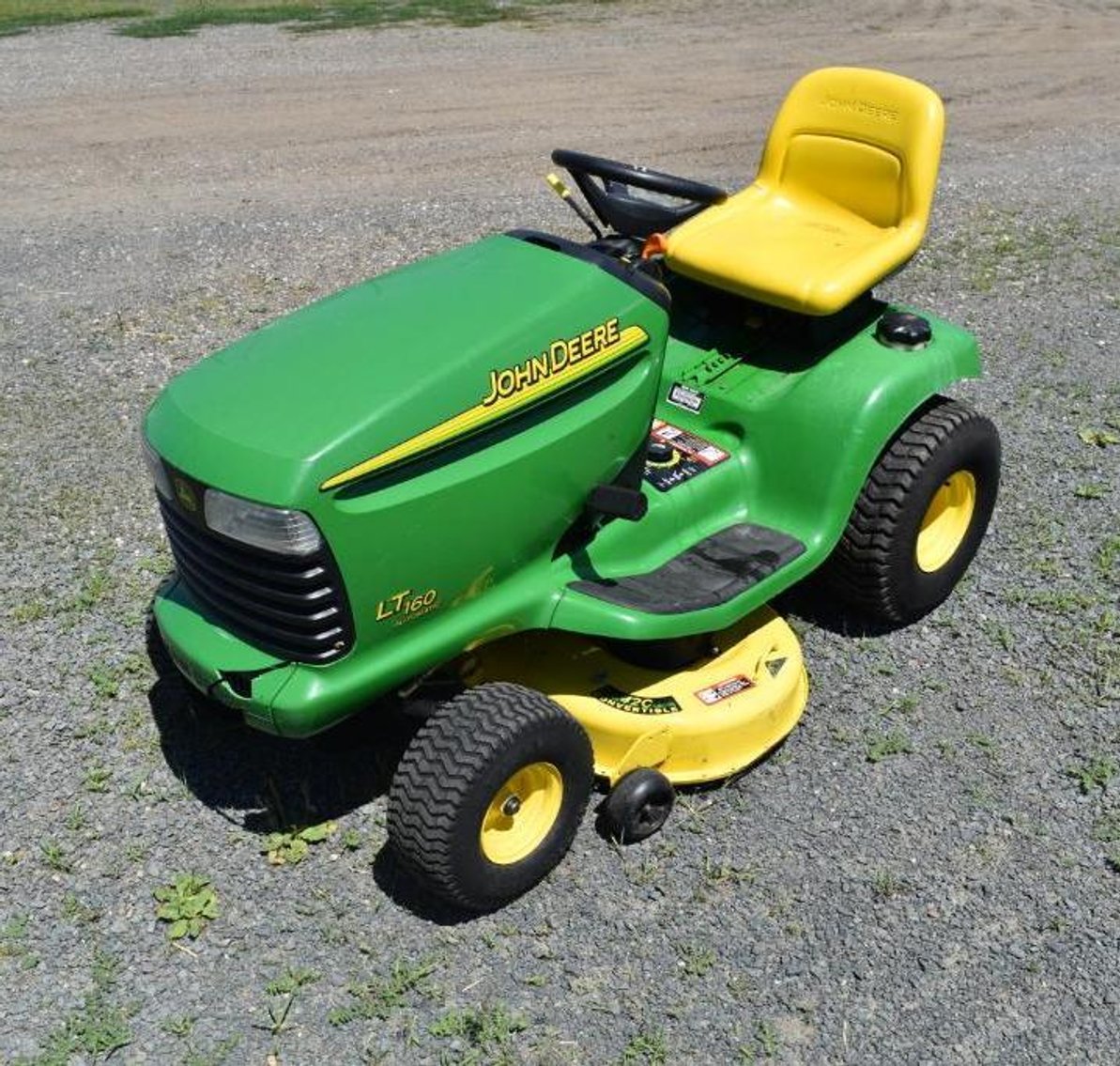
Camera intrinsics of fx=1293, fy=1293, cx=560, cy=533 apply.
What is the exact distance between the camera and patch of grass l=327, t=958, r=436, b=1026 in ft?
8.86

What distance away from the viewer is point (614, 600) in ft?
9.98

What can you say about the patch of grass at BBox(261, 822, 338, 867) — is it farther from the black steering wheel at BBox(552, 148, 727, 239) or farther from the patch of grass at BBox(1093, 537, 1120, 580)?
the patch of grass at BBox(1093, 537, 1120, 580)

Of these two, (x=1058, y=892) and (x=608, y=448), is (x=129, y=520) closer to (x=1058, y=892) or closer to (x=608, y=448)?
(x=608, y=448)

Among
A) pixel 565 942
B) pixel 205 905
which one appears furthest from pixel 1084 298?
pixel 205 905

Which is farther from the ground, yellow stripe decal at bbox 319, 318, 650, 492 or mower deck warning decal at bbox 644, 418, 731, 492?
yellow stripe decal at bbox 319, 318, 650, 492

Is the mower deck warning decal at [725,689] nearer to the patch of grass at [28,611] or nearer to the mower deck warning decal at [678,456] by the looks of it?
the mower deck warning decal at [678,456]

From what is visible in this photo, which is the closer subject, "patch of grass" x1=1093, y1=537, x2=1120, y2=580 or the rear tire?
the rear tire

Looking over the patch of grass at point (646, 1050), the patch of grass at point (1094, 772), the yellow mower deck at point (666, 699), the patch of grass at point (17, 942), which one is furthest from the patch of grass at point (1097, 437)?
the patch of grass at point (17, 942)

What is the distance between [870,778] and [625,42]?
10.2 meters

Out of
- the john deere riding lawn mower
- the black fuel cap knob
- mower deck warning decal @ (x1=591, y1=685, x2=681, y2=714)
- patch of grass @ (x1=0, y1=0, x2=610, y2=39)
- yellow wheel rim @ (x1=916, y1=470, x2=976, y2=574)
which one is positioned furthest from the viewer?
patch of grass @ (x1=0, y1=0, x2=610, y2=39)

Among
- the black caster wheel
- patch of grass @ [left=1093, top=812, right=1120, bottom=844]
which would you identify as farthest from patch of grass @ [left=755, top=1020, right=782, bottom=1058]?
patch of grass @ [left=1093, top=812, right=1120, bottom=844]

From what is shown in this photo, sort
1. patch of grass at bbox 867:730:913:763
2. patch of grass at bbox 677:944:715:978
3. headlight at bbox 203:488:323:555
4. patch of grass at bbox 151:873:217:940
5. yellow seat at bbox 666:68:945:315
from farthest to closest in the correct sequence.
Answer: yellow seat at bbox 666:68:945:315
patch of grass at bbox 867:730:913:763
patch of grass at bbox 151:873:217:940
patch of grass at bbox 677:944:715:978
headlight at bbox 203:488:323:555

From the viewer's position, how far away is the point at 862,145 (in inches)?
151

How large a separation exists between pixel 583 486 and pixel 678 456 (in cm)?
54
